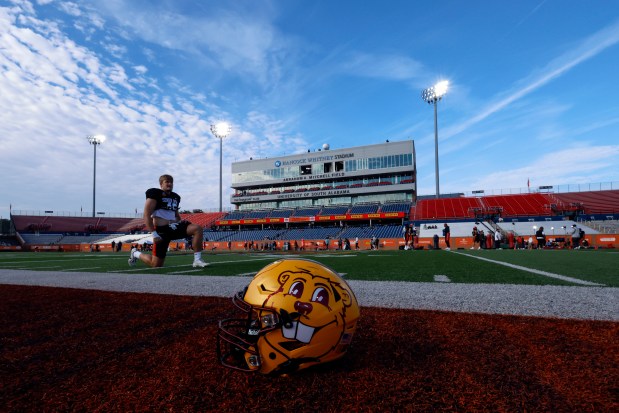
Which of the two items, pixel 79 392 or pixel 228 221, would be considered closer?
pixel 79 392

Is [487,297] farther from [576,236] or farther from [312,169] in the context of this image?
[312,169]

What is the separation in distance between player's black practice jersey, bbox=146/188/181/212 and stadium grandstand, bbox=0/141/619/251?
875 inches

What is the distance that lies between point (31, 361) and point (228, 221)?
4757cm

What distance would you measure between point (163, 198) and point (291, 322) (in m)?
5.27

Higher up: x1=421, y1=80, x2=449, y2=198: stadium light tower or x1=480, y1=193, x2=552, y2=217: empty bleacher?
x1=421, y1=80, x2=449, y2=198: stadium light tower

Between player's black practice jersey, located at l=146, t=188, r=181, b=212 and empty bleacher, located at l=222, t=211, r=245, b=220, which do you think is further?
empty bleacher, located at l=222, t=211, r=245, b=220

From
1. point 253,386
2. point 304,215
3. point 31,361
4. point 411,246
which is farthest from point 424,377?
point 304,215

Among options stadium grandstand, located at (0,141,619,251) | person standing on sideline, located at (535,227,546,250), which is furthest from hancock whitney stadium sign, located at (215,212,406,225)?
person standing on sideline, located at (535,227,546,250)

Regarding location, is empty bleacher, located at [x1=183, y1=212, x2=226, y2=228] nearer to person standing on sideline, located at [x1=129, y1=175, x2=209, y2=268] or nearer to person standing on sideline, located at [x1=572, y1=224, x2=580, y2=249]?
person standing on sideline, located at [x1=572, y1=224, x2=580, y2=249]

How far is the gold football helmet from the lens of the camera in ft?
6.28

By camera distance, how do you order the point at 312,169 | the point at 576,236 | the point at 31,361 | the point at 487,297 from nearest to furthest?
the point at 31,361 → the point at 487,297 → the point at 576,236 → the point at 312,169

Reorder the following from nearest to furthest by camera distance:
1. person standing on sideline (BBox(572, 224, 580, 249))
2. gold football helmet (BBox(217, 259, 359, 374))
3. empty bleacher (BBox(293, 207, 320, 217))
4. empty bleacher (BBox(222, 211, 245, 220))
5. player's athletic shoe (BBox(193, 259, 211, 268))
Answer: gold football helmet (BBox(217, 259, 359, 374)), player's athletic shoe (BBox(193, 259, 211, 268)), person standing on sideline (BBox(572, 224, 580, 249)), empty bleacher (BBox(293, 207, 320, 217)), empty bleacher (BBox(222, 211, 245, 220))

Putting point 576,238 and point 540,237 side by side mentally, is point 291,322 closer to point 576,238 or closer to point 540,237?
point 540,237

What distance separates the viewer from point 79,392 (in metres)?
1.90
